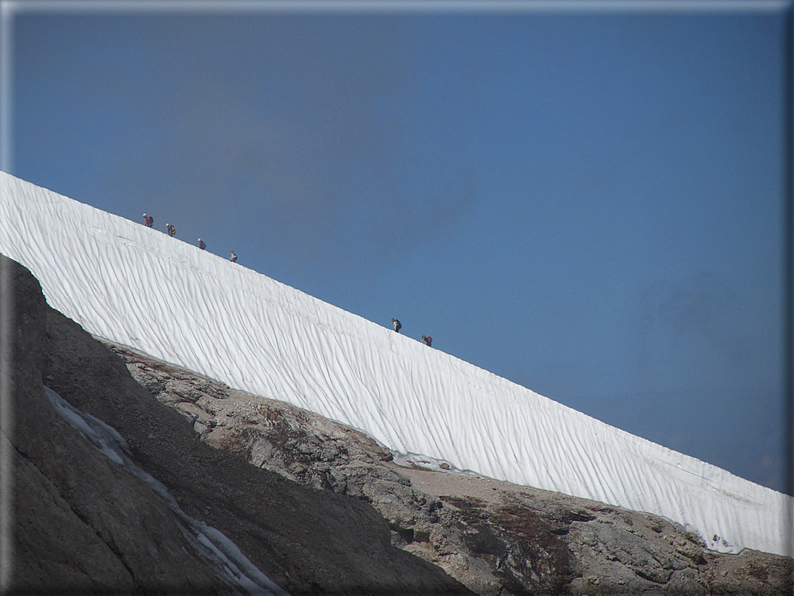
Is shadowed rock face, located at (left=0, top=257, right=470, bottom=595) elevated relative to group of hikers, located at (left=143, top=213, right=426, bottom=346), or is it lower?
lower

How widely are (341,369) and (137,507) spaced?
531 inches

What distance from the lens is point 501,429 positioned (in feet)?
66.8

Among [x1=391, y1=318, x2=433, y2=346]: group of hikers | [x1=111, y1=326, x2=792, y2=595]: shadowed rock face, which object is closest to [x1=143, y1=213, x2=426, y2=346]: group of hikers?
[x1=391, y1=318, x2=433, y2=346]: group of hikers

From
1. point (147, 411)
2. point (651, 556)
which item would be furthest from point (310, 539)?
point (651, 556)

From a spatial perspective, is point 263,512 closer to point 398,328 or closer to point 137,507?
point 137,507

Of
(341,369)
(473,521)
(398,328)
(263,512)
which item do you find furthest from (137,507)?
(398,328)

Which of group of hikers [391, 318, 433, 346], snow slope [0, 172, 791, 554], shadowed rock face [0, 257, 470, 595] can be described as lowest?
shadowed rock face [0, 257, 470, 595]

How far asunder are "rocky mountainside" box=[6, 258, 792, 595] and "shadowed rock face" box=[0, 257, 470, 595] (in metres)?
0.02

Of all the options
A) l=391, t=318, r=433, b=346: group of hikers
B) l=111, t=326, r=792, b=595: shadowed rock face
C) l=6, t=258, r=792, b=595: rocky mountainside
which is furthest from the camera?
l=391, t=318, r=433, b=346: group of hikers

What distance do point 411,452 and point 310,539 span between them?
9217mm

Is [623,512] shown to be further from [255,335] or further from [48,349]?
[48,349]

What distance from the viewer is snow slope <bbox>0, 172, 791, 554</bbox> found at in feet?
59.5

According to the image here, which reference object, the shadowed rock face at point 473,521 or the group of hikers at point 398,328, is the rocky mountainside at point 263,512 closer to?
the shadowed rock face at point 473,521

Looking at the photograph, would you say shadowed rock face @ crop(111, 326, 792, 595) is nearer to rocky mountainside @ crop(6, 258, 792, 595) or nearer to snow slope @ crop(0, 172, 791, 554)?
rocky mountainside @ crop(6, 258, 792, 595)
